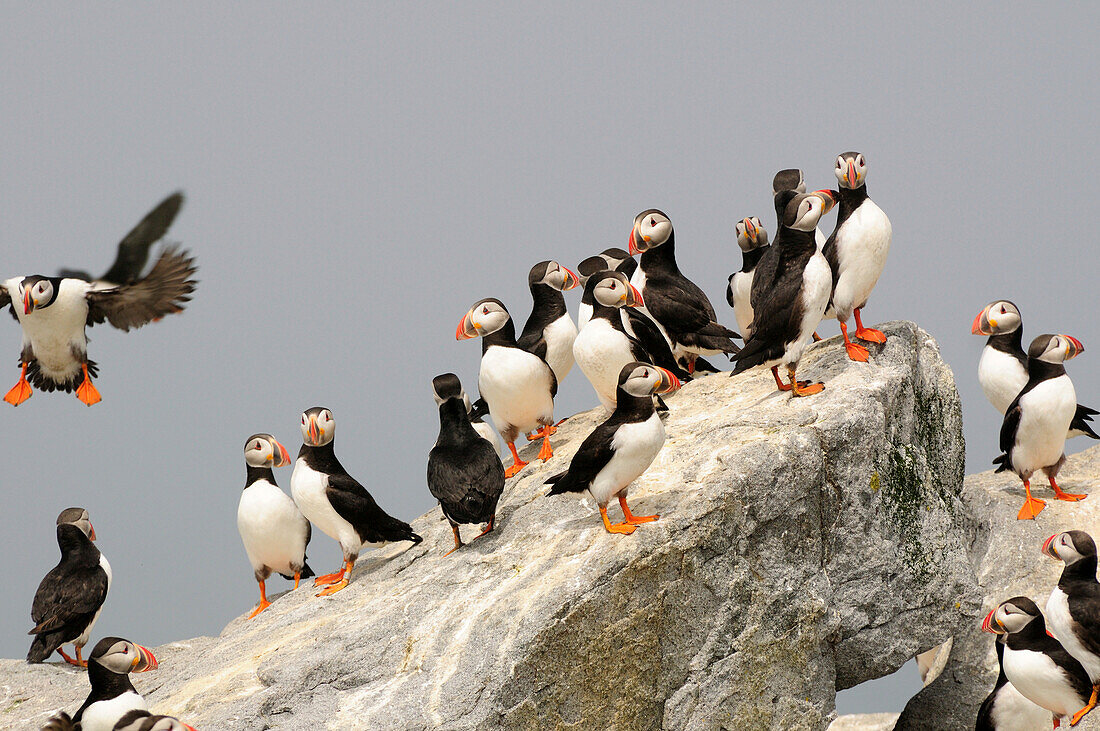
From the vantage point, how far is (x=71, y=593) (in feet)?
20.7

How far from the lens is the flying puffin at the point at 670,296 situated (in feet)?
23.4

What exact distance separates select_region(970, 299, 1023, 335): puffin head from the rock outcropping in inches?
60.5

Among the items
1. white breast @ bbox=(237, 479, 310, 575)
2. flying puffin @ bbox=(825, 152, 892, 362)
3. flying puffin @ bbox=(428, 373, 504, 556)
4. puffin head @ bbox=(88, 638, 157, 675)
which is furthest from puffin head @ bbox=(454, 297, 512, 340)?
puffin head @ bbox=(88, 638, 157, 675)

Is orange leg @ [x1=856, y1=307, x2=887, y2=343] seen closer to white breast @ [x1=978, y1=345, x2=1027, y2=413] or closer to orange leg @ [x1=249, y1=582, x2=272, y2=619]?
white breast @ [x1=978, y1=345, x2=1027, y2=413]

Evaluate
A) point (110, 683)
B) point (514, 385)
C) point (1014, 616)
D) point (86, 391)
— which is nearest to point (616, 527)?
point (514, 385)

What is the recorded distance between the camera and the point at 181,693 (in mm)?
5117

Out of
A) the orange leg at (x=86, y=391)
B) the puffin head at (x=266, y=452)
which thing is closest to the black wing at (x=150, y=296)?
the orange leg at (x=86, y=391)

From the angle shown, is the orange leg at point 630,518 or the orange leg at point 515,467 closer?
the orange leg at point 630,518

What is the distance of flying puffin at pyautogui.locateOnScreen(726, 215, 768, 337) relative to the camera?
7.97 metres

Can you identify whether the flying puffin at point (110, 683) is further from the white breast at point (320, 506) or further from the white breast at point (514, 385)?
the white breast at point (514, 385)

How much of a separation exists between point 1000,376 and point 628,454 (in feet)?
14.5

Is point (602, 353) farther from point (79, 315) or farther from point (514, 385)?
point (79, 315)

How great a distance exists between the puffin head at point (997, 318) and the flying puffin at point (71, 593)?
21.8 feet

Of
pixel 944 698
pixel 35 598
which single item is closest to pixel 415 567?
pixel 35 598
